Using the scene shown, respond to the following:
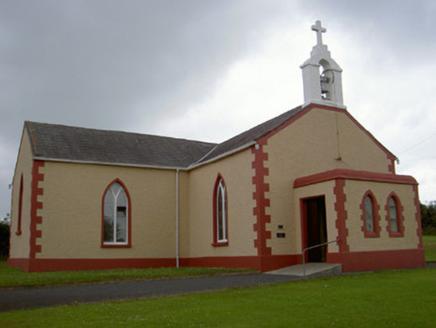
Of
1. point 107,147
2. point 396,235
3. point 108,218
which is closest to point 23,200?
point 108,218

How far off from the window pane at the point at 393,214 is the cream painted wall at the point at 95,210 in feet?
33.1

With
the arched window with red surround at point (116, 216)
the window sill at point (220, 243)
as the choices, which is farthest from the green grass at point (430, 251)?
the arched window with red surround at point (116, 216)

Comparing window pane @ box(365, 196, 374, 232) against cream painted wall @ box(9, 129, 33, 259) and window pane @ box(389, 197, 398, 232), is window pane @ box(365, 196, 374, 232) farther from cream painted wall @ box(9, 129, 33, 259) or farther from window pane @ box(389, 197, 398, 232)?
cream painted wall @ box(9, 129, 33, 259)

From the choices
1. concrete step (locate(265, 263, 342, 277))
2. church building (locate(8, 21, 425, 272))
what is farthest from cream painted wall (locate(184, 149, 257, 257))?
concrete step (locate(265, 263, 342, 277))

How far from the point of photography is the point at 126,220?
22.3 meters

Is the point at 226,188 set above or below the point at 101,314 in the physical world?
above

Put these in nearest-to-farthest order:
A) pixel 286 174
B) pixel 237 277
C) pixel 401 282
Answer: pixel 401 282 < pixel 237 277 < pixel 286 174

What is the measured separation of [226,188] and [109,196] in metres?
5.72

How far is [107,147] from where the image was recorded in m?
23.5

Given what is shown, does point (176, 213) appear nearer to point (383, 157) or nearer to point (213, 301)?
point (383, 157)

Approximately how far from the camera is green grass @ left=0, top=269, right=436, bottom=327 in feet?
25.2

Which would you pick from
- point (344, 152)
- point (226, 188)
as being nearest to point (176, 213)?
point (226, 188)

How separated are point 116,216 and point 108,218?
1.27ft

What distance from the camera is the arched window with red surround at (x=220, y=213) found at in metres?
20.5
